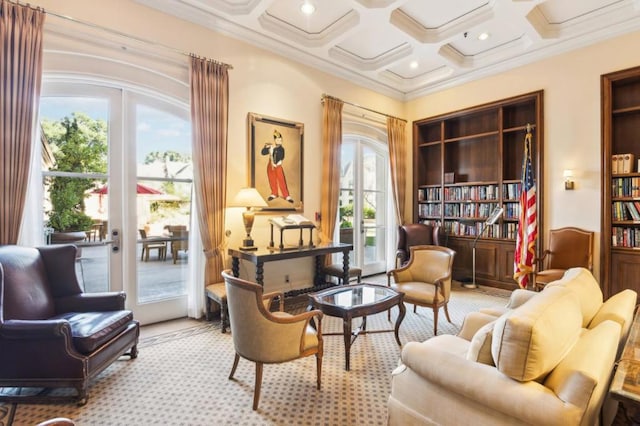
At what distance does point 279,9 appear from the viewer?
13.5ft

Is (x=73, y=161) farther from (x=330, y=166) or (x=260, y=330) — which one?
(x=330, y=166)

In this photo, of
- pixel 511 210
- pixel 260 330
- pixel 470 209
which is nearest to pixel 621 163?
pixel 511 210

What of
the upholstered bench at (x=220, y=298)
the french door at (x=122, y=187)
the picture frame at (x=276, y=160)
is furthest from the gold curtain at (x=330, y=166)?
the french door at (x=122, y=187)

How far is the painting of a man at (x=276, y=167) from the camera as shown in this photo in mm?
4656

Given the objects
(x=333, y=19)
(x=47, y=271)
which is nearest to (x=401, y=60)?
(x=333, y=19)

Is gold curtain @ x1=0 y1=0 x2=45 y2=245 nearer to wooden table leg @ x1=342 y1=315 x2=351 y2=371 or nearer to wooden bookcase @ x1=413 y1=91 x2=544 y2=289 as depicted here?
wooden table leg @ x1=342 y1=315 x2=351 y2=371

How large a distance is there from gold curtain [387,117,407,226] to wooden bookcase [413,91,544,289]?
284 millimetres

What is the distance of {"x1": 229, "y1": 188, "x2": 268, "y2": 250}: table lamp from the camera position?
394 cm

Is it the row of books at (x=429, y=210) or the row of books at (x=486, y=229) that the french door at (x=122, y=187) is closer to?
the row of books at (x=429, y=210)

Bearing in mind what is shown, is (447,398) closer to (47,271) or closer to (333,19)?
(47,271)

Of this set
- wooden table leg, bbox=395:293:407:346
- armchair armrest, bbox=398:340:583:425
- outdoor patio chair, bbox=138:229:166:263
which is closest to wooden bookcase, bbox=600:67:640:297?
wooden table leg, bbox=395:293:407:346

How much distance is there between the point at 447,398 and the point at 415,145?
19.0 feet

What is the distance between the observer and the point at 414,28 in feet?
15.0

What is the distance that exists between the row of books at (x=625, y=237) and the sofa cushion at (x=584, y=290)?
2903mm
